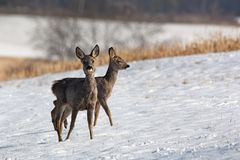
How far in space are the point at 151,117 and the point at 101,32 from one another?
1518 inches

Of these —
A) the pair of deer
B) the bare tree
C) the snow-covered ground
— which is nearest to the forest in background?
the snow-covered ground

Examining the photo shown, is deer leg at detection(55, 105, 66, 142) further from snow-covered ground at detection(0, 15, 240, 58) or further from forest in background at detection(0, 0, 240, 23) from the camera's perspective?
forest in background at detection(0, 0, 240, 23)

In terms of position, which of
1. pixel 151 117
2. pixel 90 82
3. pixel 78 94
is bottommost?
pixel 151 117

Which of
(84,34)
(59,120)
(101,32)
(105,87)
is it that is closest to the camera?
(59,120)

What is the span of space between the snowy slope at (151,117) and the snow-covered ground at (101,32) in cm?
2698

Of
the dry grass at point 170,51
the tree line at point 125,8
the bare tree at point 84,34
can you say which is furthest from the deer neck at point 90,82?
the tree line at point 125,8

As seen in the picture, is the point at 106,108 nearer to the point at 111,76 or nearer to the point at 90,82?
the point at 111,76

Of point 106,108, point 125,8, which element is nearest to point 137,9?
point 125,8

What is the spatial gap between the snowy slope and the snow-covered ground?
2698 cm

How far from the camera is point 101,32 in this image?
51312 mm

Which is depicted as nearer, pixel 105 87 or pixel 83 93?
pixel 83 93

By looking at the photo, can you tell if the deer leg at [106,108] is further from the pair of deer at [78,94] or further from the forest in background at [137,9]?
the forest in background at [137,9]

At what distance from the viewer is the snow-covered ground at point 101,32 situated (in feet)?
164

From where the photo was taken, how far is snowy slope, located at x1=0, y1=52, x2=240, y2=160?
10281mm
